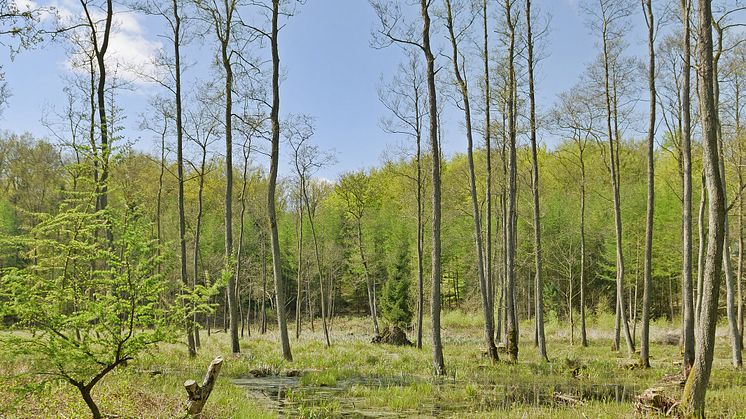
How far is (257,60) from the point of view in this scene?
57.3 feet

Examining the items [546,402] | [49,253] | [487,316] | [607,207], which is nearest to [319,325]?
[607,207]

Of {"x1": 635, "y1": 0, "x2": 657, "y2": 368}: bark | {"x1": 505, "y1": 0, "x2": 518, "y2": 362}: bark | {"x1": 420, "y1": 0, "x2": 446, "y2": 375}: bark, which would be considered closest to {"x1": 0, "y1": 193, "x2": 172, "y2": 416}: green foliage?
{"x1": 420, "y1": 0, "x2": 446, "y2": 375}: bark

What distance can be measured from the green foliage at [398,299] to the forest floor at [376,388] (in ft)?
50.9

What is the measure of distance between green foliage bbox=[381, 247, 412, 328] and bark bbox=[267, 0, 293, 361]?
2033 centimetres

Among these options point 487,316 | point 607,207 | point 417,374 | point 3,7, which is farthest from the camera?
point 607,207

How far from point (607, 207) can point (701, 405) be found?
104 ft

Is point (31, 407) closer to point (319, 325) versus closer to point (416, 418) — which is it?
point (416, 418)

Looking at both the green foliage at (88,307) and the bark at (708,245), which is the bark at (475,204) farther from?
the green foliage at (88,307)

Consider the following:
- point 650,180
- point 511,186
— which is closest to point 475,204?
point 511,186

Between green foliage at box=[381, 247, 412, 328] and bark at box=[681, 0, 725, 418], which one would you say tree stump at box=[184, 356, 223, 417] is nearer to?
bark at box=[681, 0, 725, 418]

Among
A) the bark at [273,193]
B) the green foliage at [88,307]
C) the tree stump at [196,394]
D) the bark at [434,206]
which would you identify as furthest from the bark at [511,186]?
the green foliage at [88,307]

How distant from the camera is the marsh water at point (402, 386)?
895cm

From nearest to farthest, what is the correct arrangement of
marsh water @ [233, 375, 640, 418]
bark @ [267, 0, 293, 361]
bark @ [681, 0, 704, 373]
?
marsh water @ [233, 375, 640, 418] → bark @ [681, 0, 704, 373] → bark @ [267, 0, 293, 361]

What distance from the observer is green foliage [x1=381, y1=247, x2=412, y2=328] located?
36.0 meters
